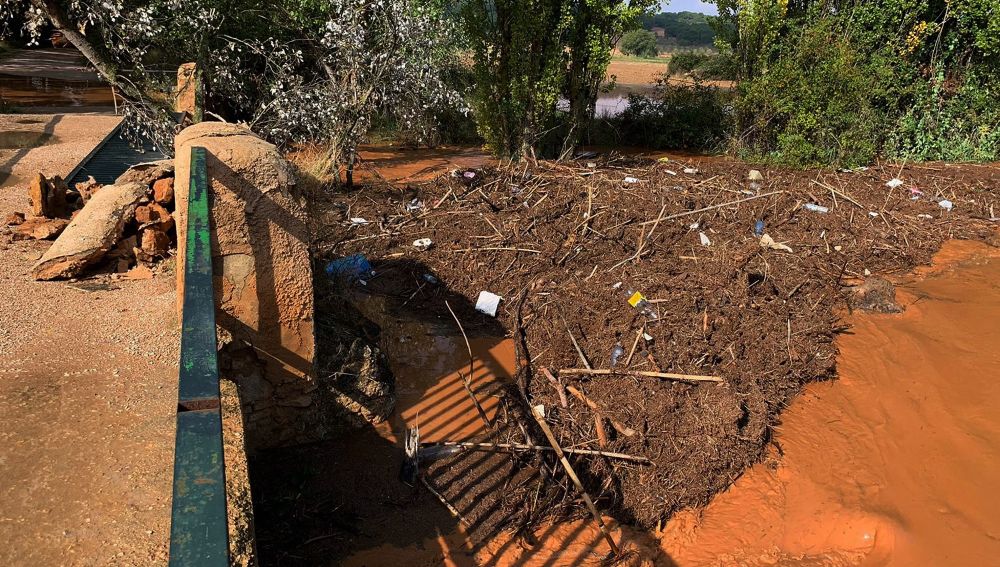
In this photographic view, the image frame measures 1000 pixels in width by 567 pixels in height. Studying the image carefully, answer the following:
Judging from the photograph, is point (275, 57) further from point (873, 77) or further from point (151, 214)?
point (873, 77)

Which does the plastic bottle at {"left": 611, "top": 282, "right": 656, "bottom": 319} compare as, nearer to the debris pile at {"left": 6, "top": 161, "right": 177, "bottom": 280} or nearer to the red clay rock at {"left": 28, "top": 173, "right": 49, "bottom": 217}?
the debris pile at {"left": 6, "top": 161, "right": 177, "bottom": 280}

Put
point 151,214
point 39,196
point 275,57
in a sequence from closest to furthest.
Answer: point 151,214
point 39,196
point 275,57

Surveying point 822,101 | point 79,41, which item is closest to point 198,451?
point 79,41

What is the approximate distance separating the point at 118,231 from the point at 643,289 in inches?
170

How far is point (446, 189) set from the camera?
8.80 meters

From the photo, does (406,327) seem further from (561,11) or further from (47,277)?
(561,11)

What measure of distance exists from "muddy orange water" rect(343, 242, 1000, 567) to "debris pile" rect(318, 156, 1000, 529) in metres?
0.19

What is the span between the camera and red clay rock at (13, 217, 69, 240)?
14.7 feet

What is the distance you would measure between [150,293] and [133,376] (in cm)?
98

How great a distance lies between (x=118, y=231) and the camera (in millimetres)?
3965

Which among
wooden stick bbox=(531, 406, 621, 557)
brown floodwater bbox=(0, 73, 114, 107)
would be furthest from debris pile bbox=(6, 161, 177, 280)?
brown floodwater bbox=(0, 73, 114, 107)

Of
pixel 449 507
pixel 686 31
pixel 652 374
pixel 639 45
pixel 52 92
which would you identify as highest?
pixel 686 31

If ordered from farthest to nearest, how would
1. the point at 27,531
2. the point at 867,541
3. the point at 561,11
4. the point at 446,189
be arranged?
the point at 561,11 < the point at 446,189 < the point at 867,541 < the point at 27,531

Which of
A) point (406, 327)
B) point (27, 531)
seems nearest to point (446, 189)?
point (406, 327)
